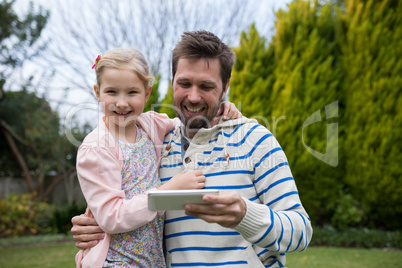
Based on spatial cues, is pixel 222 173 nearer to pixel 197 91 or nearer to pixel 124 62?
pixel 197 91

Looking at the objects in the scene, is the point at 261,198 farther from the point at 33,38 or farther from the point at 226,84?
the point at 33,38

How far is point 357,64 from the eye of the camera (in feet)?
21.9

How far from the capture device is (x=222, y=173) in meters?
1.90

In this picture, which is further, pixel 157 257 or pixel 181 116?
pixel 181 116

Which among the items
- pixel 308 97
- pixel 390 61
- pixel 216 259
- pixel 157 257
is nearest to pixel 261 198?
pixel 216 259

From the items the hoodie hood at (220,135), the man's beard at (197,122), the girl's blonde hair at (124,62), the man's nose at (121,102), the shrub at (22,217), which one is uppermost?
the girl's blonde hair at (124,62)

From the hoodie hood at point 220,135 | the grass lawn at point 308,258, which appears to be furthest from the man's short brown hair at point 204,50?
the grass lawn at point 308,258

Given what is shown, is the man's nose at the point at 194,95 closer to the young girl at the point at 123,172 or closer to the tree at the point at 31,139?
the young girl at the point at 123,172

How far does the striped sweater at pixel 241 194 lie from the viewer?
5.46 feet

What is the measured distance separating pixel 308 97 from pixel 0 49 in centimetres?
1045

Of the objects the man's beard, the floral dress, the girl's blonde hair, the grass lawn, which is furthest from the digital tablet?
the grass lawn

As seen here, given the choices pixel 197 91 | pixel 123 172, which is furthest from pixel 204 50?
pixel 123 172

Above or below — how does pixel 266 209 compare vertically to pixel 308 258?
above

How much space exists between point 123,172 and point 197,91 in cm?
59
